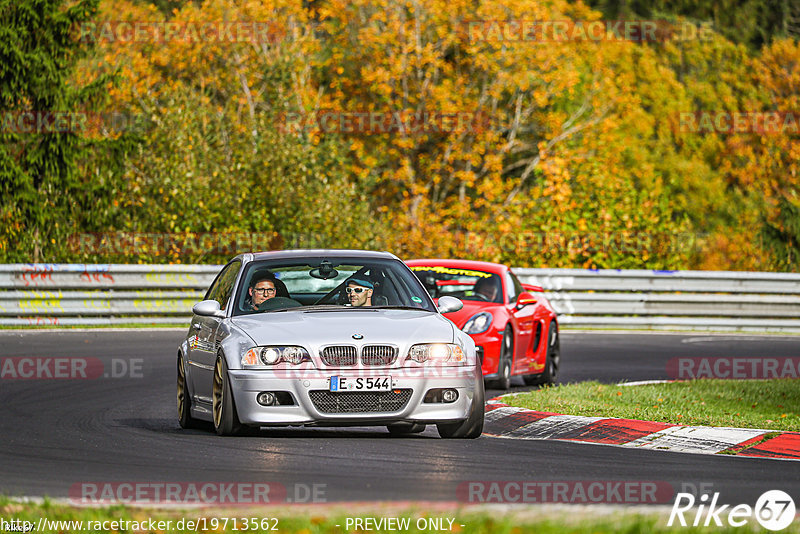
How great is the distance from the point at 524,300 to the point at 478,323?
1.35m

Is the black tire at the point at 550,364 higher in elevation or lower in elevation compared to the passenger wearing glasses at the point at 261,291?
lower

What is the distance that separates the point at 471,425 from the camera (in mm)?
11062

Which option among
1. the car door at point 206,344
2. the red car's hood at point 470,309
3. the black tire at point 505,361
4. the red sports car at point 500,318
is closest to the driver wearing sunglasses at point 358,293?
the car door at point 206,344

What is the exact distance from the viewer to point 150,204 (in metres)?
29.8

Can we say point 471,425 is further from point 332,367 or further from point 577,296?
point 577,296

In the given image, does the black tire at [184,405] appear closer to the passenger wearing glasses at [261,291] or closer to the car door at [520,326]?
the passenger wearing glasses at [261,291]

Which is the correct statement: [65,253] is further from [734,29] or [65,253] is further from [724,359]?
[734,29]

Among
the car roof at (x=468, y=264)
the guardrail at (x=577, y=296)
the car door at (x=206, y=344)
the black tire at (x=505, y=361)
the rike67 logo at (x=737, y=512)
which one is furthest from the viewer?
the guardrail at (x=577, y=296)

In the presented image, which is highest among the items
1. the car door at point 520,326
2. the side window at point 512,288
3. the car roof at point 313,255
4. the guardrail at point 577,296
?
the car roof at point 313,255

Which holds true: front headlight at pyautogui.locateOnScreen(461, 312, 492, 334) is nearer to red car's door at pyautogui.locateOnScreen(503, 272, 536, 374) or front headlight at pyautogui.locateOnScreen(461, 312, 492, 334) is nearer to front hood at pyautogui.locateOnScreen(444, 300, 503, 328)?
front hood at pyautogui.locateOnScreen(444, 300, 503, 328)

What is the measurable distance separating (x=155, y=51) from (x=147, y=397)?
109 ft

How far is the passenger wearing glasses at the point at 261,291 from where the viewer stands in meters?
11.6

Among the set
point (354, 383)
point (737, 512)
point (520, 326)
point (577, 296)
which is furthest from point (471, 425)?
point (577, 296)

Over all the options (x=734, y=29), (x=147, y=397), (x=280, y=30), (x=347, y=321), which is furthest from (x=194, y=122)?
(x=734, y=29)
